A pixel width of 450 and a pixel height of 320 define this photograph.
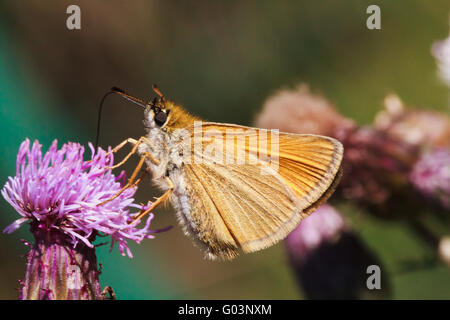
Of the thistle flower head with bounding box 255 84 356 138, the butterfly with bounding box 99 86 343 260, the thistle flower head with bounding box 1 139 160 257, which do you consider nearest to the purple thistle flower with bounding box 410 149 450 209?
the thistle flower head with bounding box 255 84 356 138

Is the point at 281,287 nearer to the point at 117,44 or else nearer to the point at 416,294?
the point at 416,294

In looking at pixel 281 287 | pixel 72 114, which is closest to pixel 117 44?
pixel 72 114

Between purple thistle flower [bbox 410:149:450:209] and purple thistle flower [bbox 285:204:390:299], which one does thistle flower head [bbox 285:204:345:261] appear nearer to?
purple thistle flower [bbox 285:204:390:299]

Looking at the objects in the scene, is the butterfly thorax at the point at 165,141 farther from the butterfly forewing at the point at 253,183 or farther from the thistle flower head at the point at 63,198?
the thistle flower head at the point at 63,198

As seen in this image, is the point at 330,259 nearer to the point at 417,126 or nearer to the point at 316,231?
the point at 316,231

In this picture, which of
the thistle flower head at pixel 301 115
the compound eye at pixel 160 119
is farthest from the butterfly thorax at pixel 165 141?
the thistle flower head at pixel 301 115

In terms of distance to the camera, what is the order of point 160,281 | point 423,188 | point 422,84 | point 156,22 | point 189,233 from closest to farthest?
point 189,233
point 423,188
point 422,84
point 156,22
point 160,281
